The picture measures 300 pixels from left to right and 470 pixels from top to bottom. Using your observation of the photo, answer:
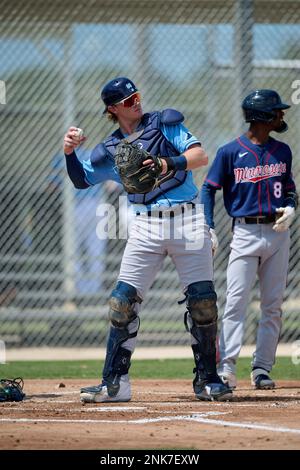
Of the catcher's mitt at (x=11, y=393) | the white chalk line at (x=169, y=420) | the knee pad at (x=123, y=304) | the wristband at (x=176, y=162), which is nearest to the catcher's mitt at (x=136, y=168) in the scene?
the wristband at (x=176, y=162)

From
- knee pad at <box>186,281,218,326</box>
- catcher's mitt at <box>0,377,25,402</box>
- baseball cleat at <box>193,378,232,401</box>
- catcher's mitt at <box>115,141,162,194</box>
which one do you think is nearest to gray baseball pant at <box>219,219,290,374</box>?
baseball cleat at <box>193,378,232,401</box>

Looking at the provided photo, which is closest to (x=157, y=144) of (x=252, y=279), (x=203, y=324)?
(x=203, y=324)

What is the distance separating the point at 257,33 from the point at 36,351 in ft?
13.3

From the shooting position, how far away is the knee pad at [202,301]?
5.55m

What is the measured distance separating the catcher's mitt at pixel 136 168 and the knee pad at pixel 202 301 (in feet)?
2.08

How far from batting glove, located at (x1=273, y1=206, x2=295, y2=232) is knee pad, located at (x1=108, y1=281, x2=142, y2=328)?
4.00 ft

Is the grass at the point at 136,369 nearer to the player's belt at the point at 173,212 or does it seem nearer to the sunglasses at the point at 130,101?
the player's belt at the point at 173,212

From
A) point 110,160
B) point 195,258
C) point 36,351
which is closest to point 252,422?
point 195,258

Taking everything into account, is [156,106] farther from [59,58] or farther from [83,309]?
[83,309]

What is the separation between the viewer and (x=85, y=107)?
34.0 feet

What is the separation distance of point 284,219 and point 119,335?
143cm

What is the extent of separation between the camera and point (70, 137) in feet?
18.6

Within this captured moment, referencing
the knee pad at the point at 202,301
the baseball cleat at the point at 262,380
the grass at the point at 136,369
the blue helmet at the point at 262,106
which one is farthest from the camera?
the grass at the point at 136,369

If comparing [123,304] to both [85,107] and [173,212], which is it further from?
[85,107]
